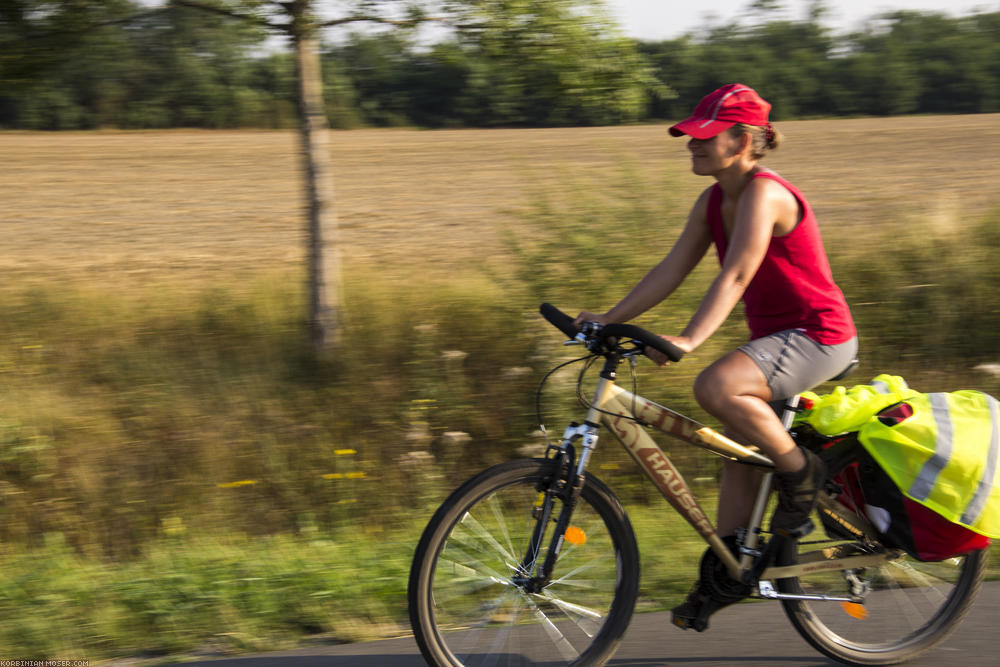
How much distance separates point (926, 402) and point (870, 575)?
66 cm

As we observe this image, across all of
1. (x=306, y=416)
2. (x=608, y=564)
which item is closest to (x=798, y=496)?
(x=608, y=564)

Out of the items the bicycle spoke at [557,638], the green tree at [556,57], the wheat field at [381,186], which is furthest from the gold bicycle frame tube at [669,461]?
the green tree at [556,57]

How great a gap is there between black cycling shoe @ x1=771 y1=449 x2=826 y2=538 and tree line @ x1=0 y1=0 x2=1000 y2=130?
4.18m

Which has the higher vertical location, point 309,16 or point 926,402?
point 309,16

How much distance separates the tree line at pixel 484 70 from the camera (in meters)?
6.70

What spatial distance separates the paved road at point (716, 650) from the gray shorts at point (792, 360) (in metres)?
0.91

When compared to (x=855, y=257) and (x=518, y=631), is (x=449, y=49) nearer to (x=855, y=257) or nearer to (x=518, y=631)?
(x=855, y=257)

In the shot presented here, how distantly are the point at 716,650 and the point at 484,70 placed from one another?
4713 millimetres

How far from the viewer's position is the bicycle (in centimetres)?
304

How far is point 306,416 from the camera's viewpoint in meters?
6.60

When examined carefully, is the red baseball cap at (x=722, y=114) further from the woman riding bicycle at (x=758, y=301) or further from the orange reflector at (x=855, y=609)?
the orange reflector at (x=855, y=609)

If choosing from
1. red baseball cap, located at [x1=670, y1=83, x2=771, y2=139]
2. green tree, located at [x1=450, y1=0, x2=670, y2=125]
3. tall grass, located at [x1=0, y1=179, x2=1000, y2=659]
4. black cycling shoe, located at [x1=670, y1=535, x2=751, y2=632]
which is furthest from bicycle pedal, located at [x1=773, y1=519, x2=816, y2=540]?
green tree, located at [x1=450, y1=0, x2=670, y2=125]

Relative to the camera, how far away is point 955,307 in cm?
750

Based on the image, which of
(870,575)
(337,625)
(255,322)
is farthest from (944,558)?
(255,322)
